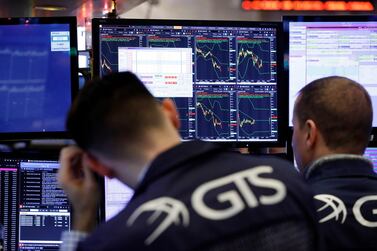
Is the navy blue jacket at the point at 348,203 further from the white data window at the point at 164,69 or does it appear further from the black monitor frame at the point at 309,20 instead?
the white data window at the point at 164,69

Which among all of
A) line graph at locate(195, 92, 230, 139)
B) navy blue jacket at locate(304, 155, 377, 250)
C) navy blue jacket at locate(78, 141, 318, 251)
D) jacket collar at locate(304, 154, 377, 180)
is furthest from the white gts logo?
line graph at locate(195, 92, 230, 139)

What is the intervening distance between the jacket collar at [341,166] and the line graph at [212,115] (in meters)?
0.54

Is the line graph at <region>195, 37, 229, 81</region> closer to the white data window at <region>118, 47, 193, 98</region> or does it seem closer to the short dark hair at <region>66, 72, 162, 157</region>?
the white data window at <region>118, 47, 193, 98</region>

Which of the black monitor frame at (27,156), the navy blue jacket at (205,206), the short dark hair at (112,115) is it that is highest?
the short dark hair at (112,115)

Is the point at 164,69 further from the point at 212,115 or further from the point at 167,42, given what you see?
the point at 212,115

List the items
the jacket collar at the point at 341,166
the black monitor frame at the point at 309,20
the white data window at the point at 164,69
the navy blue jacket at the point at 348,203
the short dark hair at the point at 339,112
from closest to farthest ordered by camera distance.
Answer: the navy blue jacket at the point at 348,203 → the jacket collar at the point at 341,166 → the short dark hair at the point at 339,112 → the white data window at the point at 164,69 → the black monitor frame at the point at 309,20

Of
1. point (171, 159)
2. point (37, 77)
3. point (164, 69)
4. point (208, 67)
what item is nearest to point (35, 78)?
point (37, 77)

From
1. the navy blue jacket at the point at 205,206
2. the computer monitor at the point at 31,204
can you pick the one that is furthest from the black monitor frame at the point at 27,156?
the navy blue jacket at the point at 205,206

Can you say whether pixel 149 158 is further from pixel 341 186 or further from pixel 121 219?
pixel 341 186

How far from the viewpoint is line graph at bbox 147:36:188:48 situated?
8.23 ft

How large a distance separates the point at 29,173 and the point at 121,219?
1351mm

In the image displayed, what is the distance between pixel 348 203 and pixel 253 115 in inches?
28.5

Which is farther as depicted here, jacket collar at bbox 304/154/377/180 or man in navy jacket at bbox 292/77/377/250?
jacket collar at bbox 304/154/377/180

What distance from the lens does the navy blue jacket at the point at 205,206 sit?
1234 mm
